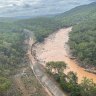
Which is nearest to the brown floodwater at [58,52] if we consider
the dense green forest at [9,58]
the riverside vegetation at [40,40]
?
the riverside vegetation at [40,40]

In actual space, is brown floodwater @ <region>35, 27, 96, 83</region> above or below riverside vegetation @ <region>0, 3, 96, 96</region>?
below

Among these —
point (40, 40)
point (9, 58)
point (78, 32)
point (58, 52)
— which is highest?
point (78, 32)

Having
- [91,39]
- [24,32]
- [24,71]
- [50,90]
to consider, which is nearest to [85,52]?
[91,39]

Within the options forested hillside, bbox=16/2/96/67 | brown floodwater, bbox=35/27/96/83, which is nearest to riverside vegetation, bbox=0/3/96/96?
forested hillside, bbox=16/2/96/67

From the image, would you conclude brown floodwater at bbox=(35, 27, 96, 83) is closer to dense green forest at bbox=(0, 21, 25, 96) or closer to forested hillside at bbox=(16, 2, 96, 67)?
forested hillside at bbox=(16, 2, 96, 67)

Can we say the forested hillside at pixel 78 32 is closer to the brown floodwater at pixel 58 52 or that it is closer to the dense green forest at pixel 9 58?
the brown floodwater at pixel 58 52

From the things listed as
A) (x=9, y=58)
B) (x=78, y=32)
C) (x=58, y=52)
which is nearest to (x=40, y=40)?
(x=78, y=32)

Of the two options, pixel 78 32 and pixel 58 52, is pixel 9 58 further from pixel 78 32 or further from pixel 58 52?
pixel 78 32

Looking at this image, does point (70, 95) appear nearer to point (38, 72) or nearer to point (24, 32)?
point (38, 72)
